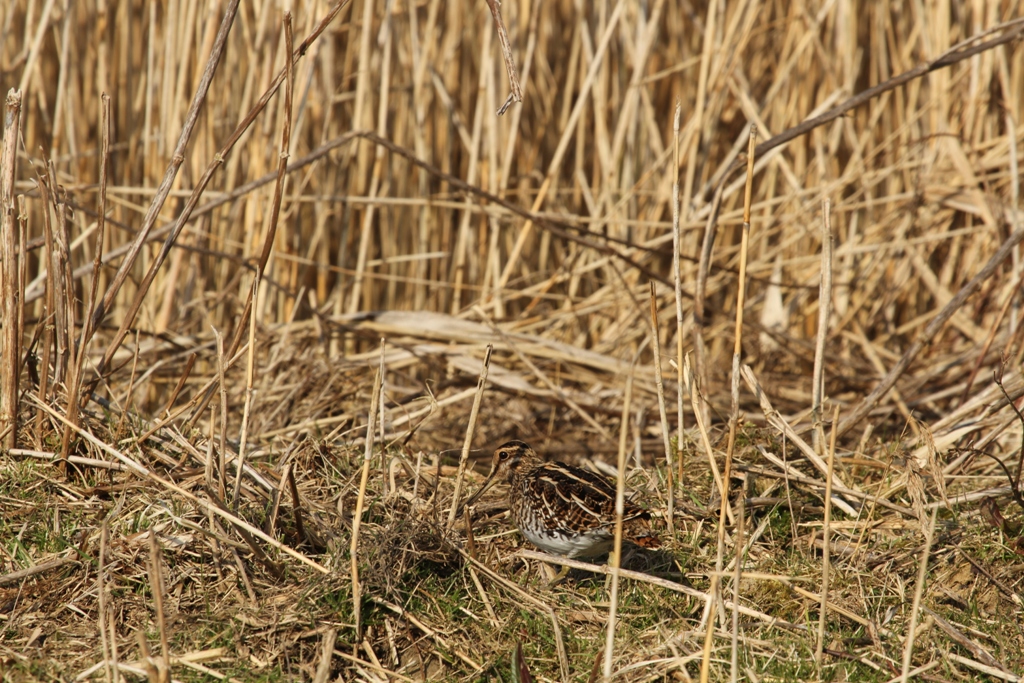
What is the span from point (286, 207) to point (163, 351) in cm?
94

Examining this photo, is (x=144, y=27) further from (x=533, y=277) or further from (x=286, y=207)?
(x=533, y=277)

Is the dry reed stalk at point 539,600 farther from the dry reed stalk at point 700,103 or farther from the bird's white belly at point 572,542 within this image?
the dry reed stalk at point 700,103

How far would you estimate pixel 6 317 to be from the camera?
309cm

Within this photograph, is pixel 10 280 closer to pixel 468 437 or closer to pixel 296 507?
pixel 296 507

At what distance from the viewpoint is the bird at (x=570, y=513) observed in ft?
9.55

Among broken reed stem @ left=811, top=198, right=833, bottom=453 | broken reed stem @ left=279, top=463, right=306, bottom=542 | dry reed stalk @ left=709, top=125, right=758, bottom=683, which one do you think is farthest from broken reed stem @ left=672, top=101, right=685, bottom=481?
broken reed stem @ left=279, top=463, right=306, bottom=542

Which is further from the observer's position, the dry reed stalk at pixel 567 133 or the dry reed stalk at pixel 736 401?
the dry reed stalk at pixel 567 133

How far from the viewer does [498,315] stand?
5371 mm

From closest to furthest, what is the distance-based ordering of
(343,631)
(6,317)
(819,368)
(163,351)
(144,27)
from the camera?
(343,631), (6,317), (819,368), (163,351), (144,27)

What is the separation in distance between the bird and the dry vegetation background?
0.18 meters

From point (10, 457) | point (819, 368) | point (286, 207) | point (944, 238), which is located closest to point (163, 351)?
point (286, 207)

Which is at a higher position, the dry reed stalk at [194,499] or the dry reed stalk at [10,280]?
the dry reed stalk at [10,280]

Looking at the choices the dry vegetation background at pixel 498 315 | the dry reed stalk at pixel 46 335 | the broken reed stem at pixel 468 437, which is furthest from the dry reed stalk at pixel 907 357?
the dry reed stalk at pixel 46 335

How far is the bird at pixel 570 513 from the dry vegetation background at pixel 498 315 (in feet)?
0.58
